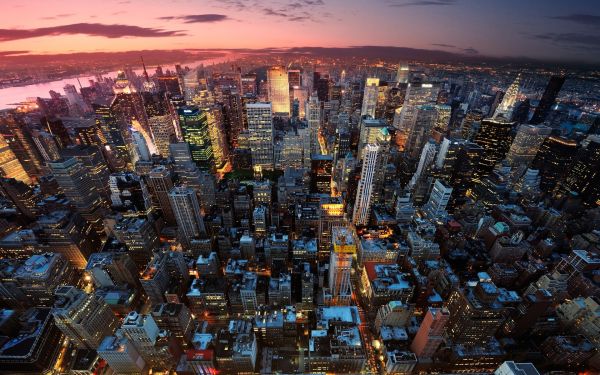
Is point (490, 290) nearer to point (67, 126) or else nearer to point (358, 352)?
point (358, 352)

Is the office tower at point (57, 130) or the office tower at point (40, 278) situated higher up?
the office tower at point (57, 130)

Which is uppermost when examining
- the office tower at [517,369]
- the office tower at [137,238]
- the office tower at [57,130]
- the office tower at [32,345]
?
the office tower at [57,130]

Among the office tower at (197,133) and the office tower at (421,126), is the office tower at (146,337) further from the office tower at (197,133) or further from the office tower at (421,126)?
the office tower at (421,126)

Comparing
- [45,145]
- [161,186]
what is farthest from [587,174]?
[45,145]

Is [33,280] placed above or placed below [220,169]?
above

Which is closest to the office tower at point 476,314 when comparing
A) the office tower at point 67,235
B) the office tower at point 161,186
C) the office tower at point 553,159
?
the office tower at point 161,186

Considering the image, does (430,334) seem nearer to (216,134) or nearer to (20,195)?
(216,134)

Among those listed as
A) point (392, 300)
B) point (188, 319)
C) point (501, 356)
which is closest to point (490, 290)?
point (501, 356)

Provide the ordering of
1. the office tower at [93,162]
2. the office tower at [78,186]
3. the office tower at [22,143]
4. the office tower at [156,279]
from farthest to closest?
the office tower at [22,143]
the office tower at [93,162]
the office tower at [78,186]
the office tower at [156,279]
